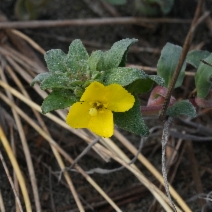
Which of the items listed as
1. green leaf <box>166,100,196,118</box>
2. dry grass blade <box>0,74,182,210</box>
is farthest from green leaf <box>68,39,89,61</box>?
dry grass blade <box>0,74,182,210</box>

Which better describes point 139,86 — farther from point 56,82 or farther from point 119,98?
point 56,82

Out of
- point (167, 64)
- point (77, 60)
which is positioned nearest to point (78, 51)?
point (77, 60)

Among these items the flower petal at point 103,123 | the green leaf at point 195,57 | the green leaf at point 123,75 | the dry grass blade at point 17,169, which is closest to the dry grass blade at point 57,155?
the dry grass blade at point 17,169

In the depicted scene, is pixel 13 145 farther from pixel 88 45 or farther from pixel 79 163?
pixel 88 45

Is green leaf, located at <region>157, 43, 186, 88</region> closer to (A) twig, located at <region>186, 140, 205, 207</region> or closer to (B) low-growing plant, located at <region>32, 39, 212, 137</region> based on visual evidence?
(B) low-growing plant, located at <region>32, 39, 212, 137</region>


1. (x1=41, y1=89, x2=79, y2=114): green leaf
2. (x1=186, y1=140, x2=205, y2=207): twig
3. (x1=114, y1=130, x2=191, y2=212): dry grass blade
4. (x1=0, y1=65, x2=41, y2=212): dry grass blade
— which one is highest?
(x1=41, y1=89, x2=79, y2=114): green leaf

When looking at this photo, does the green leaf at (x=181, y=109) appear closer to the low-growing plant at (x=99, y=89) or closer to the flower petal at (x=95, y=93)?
the low-growing plant at (x=99, y=89)

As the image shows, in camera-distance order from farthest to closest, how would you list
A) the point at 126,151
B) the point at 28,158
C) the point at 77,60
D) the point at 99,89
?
the point at 126,151 → the point at 28,158 → the point at 77,60 → the point at 99,89
